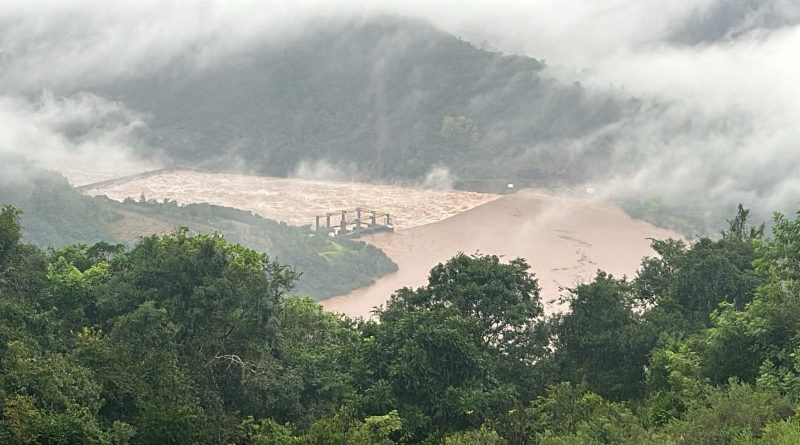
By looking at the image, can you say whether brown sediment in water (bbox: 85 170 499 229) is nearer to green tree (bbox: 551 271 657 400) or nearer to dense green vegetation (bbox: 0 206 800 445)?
dense green vegetation (bbox: 0 206 800 445)

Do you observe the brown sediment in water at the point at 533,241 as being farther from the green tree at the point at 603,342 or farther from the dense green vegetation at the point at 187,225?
the green tree at the point at 603,342

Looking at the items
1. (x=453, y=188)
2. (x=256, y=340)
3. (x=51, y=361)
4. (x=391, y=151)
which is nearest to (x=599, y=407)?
(x=256, y=340)

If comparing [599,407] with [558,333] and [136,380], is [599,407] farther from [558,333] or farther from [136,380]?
[136,380]

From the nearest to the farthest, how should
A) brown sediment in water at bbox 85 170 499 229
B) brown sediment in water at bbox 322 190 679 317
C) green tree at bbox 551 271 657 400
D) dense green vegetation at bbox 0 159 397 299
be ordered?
green tree at bbox 551 271 657 400 → brown sediment in water at bbox 322 190 679 317 → dense green vegetation at bbox 0 159 397 299 → brown sediment in water at bbox 85 170 499 229

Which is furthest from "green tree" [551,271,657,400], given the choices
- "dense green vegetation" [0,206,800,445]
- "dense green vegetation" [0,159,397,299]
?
"dense green vegetation" [0,159,397,299]

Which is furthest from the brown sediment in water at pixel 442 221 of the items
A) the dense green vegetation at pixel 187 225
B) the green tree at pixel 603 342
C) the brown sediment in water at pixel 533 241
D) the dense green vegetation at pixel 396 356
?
the dense green vegetation at pixel 396 356
